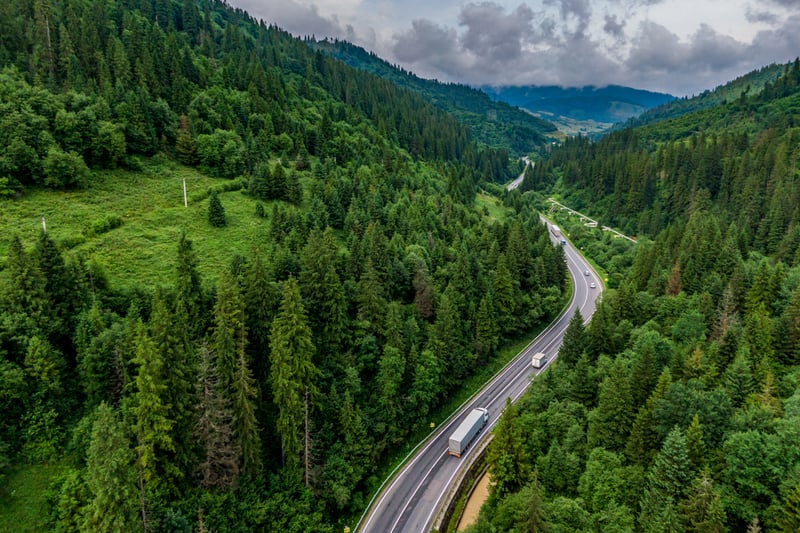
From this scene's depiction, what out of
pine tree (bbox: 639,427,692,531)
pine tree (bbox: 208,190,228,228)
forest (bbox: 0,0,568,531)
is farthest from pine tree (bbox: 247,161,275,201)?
pine tree (bbox: 639,427,692,531)

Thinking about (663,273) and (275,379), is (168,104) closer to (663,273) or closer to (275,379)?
(275,379)

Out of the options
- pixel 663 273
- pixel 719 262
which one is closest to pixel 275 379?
pixel 663 273

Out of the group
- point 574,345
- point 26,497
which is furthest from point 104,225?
point 574,345

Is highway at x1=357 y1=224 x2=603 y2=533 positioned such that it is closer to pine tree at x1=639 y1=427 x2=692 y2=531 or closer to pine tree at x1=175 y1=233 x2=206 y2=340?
pine tree at x1=639 y1=427 x2=692 y2=531

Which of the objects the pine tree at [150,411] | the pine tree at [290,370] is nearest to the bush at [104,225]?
the pine tree at [150,411]

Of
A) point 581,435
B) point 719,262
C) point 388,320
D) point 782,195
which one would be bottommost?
point 581,435
